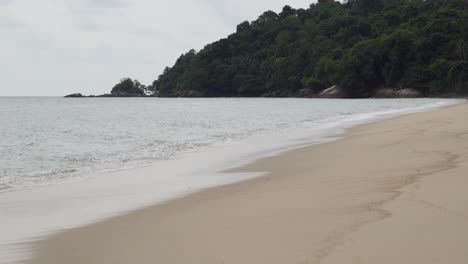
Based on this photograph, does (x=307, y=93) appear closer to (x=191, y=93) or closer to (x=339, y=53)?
(x=339, y=53)

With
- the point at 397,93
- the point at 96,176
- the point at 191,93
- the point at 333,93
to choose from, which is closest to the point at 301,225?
the point at 96,176

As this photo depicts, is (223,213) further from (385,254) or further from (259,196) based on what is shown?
(385,254)

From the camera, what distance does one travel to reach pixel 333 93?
339 ft

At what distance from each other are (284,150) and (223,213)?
25.0 ft

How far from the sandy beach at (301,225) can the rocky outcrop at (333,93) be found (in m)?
95.8

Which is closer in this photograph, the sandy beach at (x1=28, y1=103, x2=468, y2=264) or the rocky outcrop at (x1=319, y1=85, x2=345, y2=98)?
the sandy beach at (x1=28, y1=103, x2=468, y2=264)

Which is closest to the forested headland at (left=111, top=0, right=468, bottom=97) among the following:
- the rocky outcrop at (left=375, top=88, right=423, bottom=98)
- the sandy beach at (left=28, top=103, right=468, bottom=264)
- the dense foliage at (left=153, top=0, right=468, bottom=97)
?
the dense foliage at (left=153, top=0, right=468, bottom=97)

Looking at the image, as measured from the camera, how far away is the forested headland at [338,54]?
90000mm

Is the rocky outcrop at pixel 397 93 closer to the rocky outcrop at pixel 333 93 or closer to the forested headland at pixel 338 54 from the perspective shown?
the forested headland at pixel 338 54

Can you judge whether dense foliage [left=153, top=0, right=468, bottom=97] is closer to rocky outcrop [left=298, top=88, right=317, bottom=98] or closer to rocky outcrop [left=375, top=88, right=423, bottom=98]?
rocky outcrop [left=298, top=88, right=317, bottom=98]

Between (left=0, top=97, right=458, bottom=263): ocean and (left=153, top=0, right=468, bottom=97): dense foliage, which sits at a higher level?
(left=153, top=0, right=468, bottom=97): dense foliage

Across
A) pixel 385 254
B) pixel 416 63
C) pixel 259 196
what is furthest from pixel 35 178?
pixel 416 63

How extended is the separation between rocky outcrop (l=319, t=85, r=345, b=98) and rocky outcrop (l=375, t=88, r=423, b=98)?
736 centimetres

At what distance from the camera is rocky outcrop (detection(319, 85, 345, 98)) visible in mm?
101812
